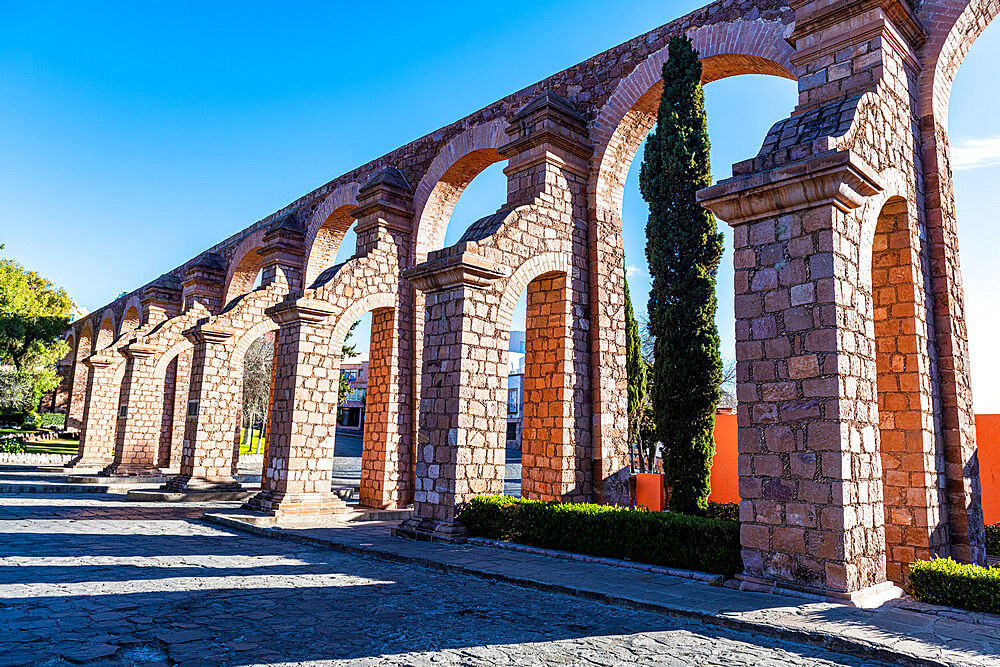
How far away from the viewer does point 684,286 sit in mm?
8297

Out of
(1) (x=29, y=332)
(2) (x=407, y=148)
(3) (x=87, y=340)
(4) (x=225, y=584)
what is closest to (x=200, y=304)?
(2) (x=407, y=148)

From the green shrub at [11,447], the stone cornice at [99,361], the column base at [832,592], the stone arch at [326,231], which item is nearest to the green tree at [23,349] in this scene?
the green shrub at [11,447]

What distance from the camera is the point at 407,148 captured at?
12586 mm

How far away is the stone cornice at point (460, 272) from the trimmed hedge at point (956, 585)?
5.34 meters

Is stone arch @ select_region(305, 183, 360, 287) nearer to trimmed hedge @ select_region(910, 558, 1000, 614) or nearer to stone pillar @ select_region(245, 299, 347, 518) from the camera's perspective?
stone pillar @ select_region(245, 299, 347, 518)

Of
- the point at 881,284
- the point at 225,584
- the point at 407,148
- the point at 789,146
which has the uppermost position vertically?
the point at 407,148

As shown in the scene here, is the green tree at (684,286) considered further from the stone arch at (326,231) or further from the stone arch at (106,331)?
the stone arch at (106,331)

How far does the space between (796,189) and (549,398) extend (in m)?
4.51

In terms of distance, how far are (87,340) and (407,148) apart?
2333 cm

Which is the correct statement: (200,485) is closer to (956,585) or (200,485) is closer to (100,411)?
(100,411)

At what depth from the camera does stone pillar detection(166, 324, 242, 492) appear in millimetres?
12945

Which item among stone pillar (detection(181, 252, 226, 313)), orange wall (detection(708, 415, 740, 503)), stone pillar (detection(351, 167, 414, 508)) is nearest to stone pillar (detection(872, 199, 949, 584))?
orange wall (detection(708, 415, 740, 503))

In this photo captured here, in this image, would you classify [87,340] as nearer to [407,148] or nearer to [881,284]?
[407,148]

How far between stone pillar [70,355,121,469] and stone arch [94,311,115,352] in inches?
221
